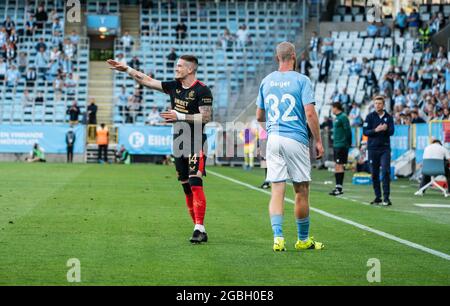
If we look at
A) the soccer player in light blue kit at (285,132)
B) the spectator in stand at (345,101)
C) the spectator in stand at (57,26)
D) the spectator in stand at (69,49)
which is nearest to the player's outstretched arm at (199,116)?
the soccer player in light blue kit at (285,132)

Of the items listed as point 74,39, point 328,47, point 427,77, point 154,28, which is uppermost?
point 154,28

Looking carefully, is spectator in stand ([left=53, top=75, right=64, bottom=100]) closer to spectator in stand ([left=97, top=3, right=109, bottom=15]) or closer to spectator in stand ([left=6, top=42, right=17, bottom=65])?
spectator in stand ([left=6, top=42, right=17, bottom=65])

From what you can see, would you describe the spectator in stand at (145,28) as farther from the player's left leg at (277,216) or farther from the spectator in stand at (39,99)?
the player's left leg at (277,216)

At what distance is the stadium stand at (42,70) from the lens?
150 feet

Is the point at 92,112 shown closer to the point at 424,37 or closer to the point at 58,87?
the point at 58,87

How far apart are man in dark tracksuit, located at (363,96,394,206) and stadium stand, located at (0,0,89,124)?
94.6 feet

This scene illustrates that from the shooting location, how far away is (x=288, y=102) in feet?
35.8

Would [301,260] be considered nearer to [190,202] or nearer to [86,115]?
[190,202]

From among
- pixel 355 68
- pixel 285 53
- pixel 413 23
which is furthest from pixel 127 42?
pixel 285 53

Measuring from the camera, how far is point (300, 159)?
10938 millimetres

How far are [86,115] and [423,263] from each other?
115ft

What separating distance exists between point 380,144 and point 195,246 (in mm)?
8271

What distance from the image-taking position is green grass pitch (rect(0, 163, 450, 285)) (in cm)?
889

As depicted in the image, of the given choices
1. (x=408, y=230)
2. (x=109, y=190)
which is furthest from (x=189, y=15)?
(x=408, y=230)
